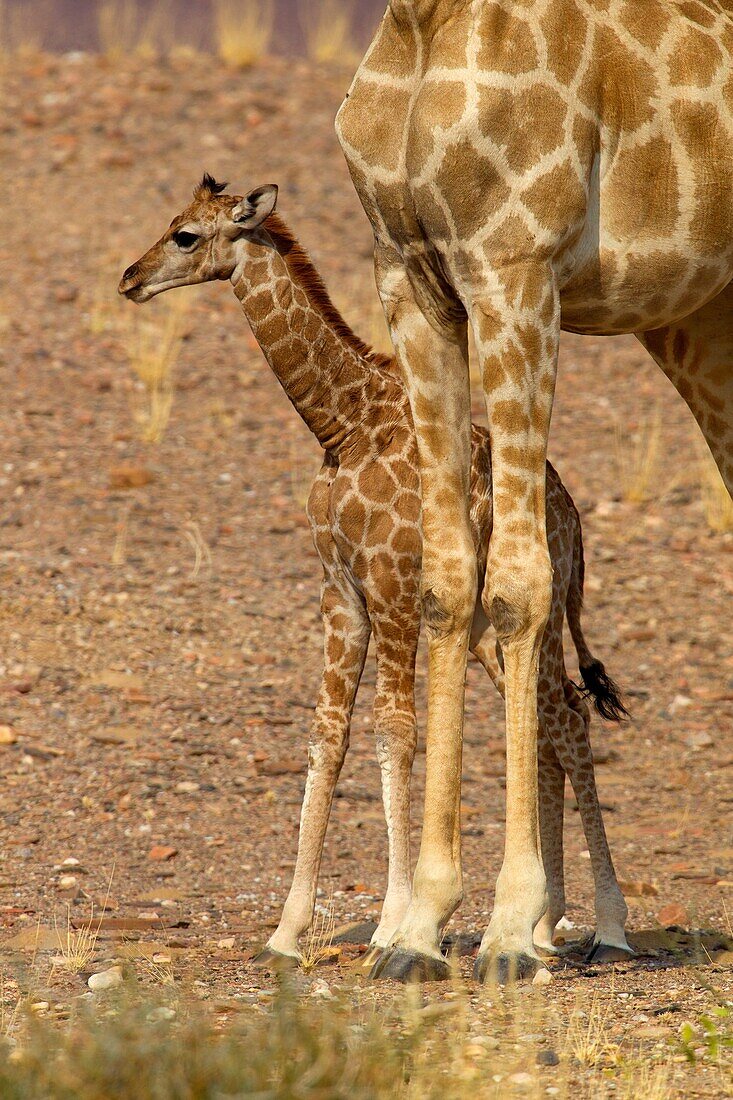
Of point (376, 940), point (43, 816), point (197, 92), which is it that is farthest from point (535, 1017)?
point (197, 92)

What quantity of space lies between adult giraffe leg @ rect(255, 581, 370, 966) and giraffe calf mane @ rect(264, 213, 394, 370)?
1140mm

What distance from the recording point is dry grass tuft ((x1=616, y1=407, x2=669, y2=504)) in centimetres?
1353

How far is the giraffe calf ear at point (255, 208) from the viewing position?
22.0ft

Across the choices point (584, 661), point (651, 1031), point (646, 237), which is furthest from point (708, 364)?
point (651, 1031)

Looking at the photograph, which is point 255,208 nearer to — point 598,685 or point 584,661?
point 584,661

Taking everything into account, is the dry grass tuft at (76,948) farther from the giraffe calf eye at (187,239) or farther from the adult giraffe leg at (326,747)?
the giraffe calf eye at (187,239)

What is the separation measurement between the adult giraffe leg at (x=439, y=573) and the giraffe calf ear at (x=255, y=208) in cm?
151

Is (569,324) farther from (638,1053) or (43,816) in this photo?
(43,816)

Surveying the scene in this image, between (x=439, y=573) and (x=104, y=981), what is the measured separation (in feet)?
5.86

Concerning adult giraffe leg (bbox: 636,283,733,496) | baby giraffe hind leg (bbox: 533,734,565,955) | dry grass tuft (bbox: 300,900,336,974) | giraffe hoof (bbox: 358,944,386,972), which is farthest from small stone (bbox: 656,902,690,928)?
adult giraffe leg (bbox: 636,283,733,496)

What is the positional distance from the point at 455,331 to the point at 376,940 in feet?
7.89

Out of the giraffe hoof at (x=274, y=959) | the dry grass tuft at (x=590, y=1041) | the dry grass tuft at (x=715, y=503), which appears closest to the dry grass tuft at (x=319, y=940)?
the giraffe hoof at (x=274, y=959)

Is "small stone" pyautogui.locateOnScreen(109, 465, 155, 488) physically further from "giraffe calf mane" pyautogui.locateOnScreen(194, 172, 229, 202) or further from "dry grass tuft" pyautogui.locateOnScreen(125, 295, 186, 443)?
"giraffe calf mane" pyautogui.locateOnScreen(194, 172, 229, 202)

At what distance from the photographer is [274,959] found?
5793 millimetres
